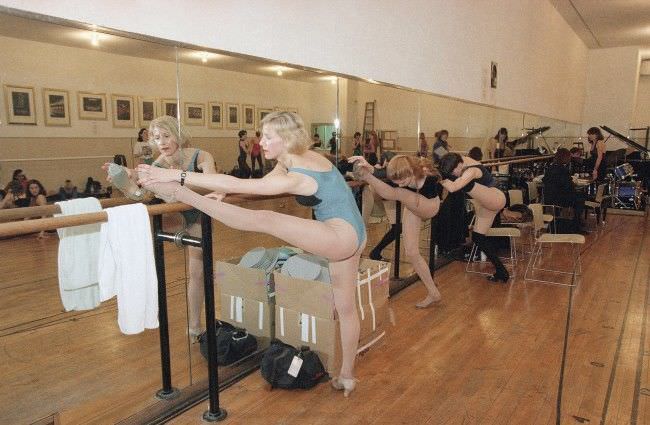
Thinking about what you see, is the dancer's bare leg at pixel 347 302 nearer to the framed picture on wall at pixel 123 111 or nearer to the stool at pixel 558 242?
the framed picture on wall at pixel 123 111

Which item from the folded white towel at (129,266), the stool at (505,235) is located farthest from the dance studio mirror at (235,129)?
the stool at (505,235)

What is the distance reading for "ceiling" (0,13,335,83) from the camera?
6.84 feet

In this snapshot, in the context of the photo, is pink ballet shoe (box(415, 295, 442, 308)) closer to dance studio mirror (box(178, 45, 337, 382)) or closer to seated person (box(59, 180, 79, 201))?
dance studio mirror (box(178, 45, 337, 382))

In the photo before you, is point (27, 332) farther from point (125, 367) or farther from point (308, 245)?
point (308, 245)

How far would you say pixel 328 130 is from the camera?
4.24 metres

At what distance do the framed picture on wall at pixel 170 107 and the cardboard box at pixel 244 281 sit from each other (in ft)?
3.44

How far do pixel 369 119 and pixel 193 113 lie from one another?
232cm

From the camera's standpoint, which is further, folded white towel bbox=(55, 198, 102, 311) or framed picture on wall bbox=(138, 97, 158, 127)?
framed picture on wall bbox=(138, 97, 158, 127)

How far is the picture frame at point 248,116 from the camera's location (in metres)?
3.43

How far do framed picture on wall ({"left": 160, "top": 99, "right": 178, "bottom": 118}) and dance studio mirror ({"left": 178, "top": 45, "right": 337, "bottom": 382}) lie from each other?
0.06 meters

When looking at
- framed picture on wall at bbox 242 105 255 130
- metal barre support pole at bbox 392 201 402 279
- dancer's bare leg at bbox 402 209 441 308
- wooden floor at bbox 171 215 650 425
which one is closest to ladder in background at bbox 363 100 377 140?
metal barre support pole at bbox 392 201 402 279

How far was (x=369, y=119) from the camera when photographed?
4930 mm

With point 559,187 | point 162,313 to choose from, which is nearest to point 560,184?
point 559,187

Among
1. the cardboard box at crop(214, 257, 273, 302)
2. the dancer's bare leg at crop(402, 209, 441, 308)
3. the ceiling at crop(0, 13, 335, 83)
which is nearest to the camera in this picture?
→ the ceiling at crop(0, 13, 335, 83)
